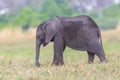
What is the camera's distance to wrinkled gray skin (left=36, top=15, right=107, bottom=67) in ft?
34.7

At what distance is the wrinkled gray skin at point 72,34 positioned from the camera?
10.6m

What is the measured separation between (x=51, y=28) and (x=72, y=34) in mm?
447

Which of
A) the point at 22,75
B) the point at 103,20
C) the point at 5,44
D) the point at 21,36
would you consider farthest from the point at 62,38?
the point at 103,20

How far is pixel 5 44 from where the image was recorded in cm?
2527

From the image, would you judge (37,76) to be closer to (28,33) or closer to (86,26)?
(86,26)

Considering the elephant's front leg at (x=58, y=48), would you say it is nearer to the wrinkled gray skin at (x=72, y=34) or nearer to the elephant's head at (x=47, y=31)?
the wrinkled gray skin at (x=72, y=34)

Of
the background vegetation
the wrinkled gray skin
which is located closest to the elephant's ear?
the wrinkled gray skin

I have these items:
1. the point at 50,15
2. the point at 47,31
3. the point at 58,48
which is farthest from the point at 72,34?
the point at 50,15

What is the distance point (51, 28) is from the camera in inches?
416

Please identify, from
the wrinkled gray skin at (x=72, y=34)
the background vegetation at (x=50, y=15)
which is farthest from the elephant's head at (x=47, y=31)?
the background vegetation at (x=50, y=15)

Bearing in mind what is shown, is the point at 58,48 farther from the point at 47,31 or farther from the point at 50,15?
the point at 50,15

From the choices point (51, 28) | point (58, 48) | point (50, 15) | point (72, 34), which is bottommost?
point (50, 15)

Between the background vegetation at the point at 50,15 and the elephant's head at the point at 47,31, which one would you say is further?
the background vegetation at the point at 50,15

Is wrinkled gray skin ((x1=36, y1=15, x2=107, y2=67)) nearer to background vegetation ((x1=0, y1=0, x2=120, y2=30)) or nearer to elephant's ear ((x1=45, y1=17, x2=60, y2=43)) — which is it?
elephant's ear ((x1=45, y1=17, x2=60, y2=43))
